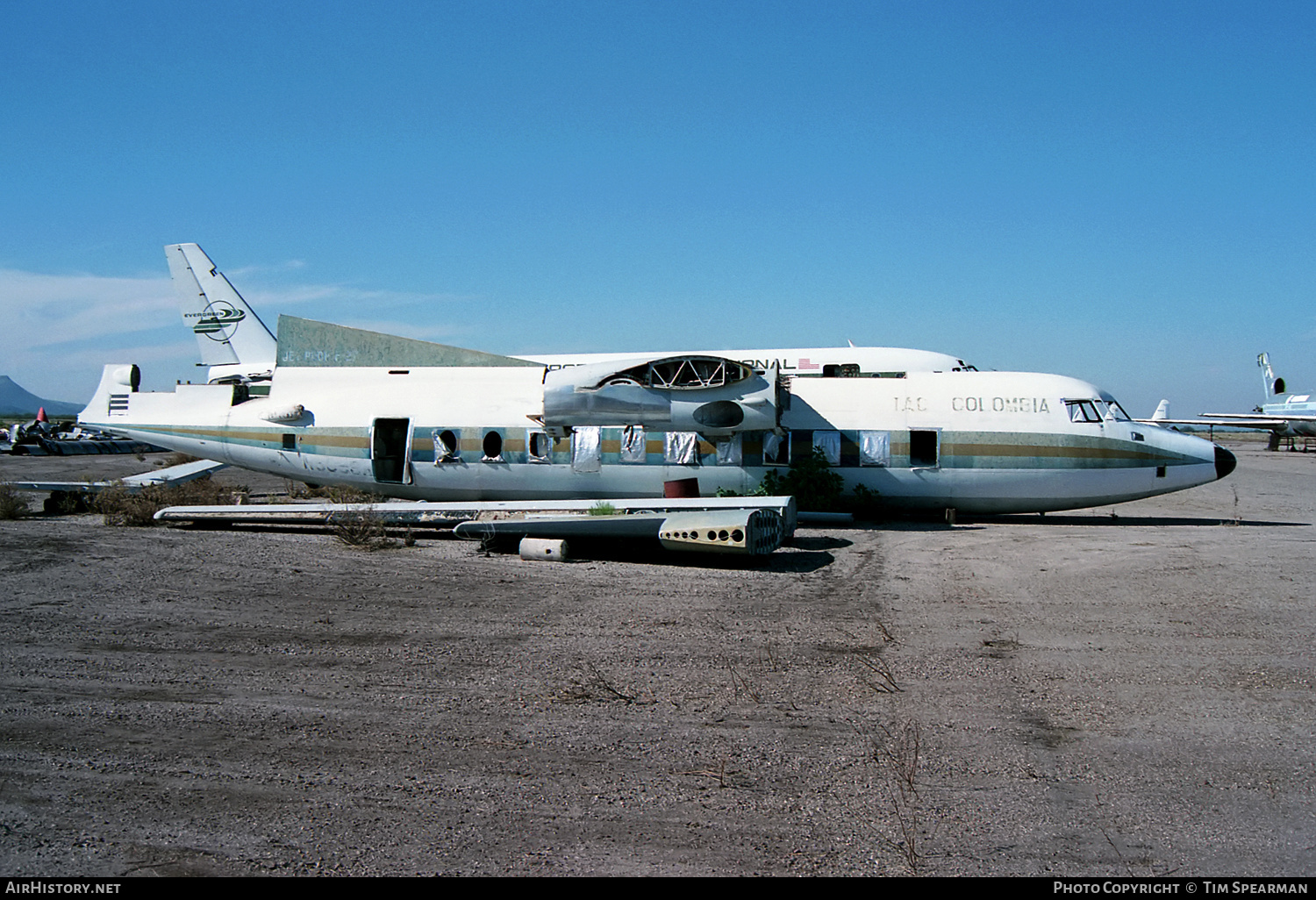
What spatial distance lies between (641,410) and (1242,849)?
1329 centimetres

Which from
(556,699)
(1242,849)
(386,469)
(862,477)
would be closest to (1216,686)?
(1242,849)

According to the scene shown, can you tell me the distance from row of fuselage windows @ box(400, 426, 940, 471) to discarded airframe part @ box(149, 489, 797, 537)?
2182 millimetres

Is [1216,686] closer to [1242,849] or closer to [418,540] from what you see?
[1242,849]

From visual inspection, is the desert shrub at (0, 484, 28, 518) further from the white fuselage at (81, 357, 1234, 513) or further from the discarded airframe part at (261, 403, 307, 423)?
the white fuselage at (81, 357, 1234, 513)

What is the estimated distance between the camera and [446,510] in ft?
49.6

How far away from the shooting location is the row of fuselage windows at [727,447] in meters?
17.6

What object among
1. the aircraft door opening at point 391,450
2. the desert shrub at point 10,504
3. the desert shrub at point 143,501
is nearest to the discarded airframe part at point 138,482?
the desert shrub at point 143,501

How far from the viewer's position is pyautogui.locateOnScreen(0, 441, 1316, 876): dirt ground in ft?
14.5

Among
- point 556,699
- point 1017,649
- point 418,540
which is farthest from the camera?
point 418,540

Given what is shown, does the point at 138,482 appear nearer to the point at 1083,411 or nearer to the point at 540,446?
the point at 540,446

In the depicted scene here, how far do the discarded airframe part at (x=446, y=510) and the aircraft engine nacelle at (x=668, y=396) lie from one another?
2.14m

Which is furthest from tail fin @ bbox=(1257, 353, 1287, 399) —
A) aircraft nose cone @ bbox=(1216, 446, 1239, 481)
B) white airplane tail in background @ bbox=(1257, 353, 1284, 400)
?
aircraft nose cone @ bbox=(1216, 446, 1239, 481)

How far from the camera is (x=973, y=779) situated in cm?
521

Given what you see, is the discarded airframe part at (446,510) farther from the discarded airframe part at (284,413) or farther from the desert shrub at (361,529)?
the discarded airframe part at (284,413)
